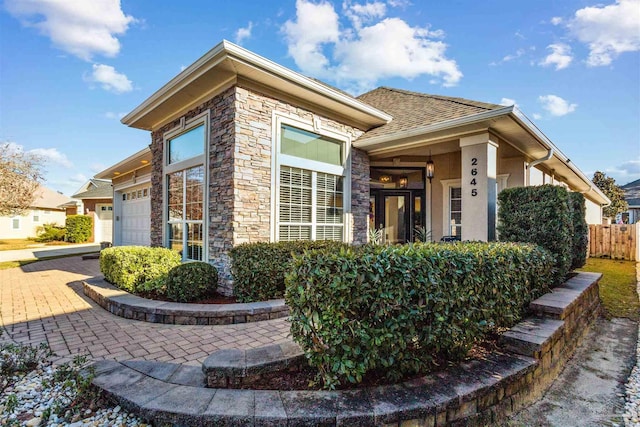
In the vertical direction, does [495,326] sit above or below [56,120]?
below

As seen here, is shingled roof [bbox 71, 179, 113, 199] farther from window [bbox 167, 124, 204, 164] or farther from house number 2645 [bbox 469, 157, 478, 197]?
house number 2645 [bbox 469, 157, 478, 197]

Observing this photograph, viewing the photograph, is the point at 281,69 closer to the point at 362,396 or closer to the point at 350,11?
the point at 350,11

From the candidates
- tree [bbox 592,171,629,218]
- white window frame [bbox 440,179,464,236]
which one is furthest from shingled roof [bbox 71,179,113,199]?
tree [bbox 592,171,629,218]

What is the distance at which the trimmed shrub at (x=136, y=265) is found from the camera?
5.13 metres

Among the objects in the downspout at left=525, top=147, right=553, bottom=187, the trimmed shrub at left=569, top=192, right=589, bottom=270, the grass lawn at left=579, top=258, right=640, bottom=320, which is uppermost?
the downspout at left=525, top=147, right=553, bottom=187

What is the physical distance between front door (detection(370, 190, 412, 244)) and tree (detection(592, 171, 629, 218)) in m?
28.7

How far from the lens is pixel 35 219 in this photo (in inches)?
916

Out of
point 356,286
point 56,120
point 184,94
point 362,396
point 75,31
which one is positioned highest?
point 75,31

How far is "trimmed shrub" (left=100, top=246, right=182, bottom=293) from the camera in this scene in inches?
202

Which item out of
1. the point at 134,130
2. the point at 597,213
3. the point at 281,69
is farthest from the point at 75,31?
the point at 597,213

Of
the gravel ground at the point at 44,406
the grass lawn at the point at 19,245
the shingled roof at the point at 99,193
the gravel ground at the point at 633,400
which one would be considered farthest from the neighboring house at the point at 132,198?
the gravel ground at the point at 633,400

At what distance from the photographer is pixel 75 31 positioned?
7.23 metres

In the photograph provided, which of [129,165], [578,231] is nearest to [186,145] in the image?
[129,165]

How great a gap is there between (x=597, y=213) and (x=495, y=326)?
2253cm
